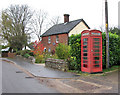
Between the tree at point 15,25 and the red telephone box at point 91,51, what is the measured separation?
20884mm

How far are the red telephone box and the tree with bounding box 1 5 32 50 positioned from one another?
68.5ft

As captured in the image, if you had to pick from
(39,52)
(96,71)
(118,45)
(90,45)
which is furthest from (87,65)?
(39,52)

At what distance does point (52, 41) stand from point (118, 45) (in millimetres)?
16486

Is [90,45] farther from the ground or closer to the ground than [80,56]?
farther from the ground

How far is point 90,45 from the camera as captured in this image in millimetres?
8891

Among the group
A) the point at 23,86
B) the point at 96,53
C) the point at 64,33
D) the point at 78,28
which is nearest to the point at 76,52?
the point at 96,53

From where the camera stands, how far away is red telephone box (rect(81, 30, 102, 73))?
891cm

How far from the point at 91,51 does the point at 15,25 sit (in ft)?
85.5

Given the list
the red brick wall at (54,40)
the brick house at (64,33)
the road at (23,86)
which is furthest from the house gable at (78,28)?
the road at (23,86)

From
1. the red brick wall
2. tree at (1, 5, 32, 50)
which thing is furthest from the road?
tree at (1, 5, 32, 50)

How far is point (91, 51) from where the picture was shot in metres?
8.88

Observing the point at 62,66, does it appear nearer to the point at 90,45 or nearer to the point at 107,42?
the point at 90,45

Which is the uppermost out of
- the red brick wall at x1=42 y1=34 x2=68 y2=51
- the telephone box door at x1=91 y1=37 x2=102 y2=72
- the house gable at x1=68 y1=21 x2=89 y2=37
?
the house gable at x1=68 y1=21 x2=89 y2=37

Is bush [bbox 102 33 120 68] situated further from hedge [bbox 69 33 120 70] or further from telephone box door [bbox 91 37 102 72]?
telephone box door [bbox 91 37 102 72]
